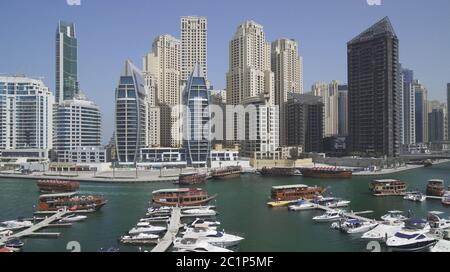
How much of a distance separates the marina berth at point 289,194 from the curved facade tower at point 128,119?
10183 millimetres

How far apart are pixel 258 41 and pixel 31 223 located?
69.1 ft

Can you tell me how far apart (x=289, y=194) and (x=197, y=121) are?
966 centimetres

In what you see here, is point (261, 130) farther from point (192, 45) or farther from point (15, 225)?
point (15, 225)

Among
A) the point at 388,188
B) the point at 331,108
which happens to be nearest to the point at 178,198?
the point at 388,188

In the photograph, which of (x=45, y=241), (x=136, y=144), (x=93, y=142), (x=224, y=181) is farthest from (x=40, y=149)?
(x=45, y=241)

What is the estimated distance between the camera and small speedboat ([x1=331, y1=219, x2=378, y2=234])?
6289mm

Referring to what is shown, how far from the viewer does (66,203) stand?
852 cm

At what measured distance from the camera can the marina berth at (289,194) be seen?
30.6ft

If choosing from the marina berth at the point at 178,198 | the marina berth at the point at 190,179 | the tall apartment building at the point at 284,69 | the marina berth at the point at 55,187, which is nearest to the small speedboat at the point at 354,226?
the marina berth at the point at 178,198

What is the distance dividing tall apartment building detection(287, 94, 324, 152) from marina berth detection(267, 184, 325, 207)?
15.1 metres

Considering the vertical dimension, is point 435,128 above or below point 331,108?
below

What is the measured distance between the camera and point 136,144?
18.6 metres

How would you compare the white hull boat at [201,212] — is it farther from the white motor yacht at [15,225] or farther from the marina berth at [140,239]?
the white motor yacht at [15,225]

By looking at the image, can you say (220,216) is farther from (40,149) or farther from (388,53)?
(388,53)
